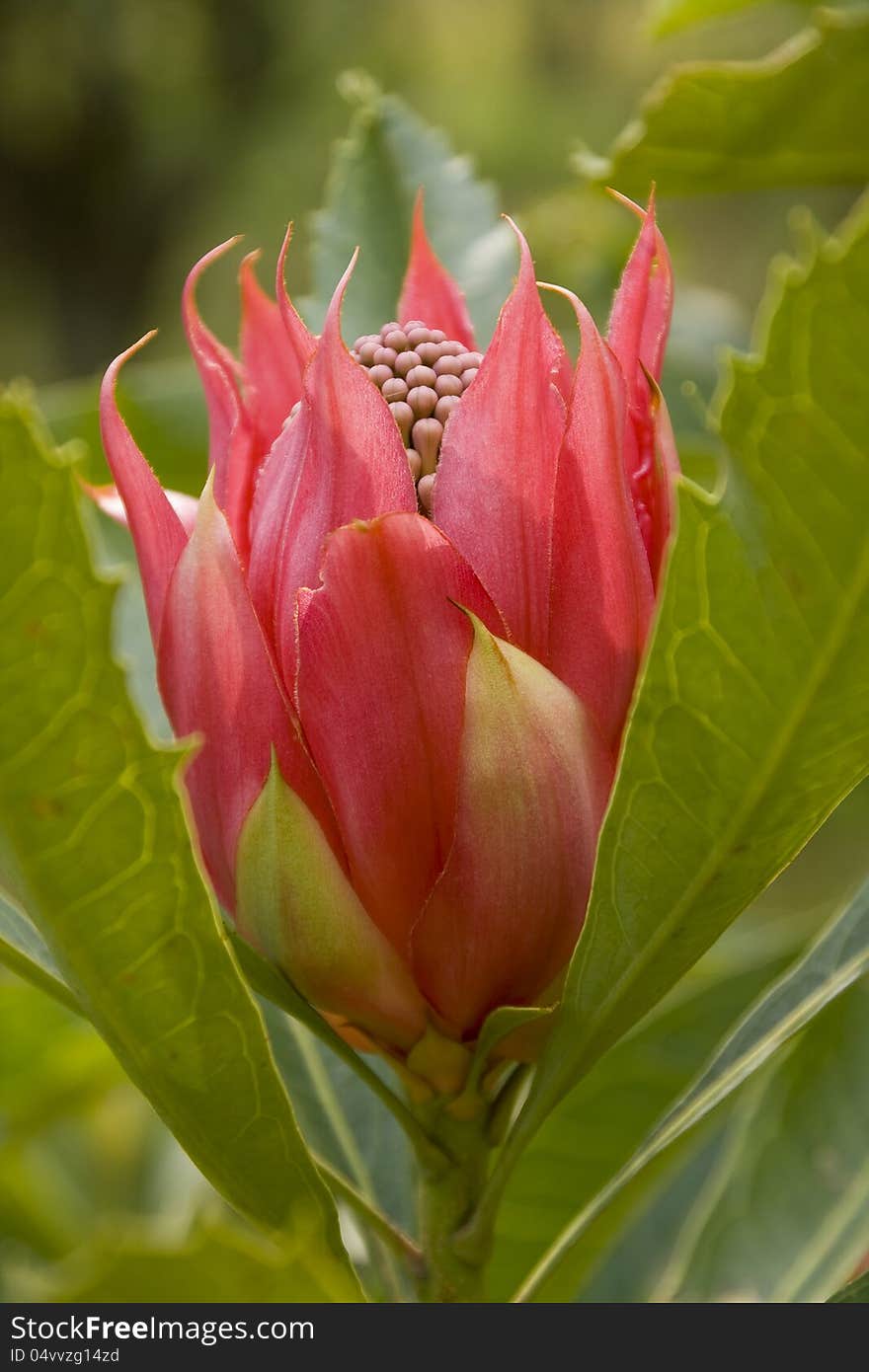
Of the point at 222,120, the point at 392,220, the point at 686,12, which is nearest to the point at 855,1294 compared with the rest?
the point at 392,220

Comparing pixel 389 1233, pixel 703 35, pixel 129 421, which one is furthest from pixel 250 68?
pixel 389 1233

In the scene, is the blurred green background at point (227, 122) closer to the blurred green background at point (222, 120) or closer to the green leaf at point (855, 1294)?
the blurred green background at point (222, 120)

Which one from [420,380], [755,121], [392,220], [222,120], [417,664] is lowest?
[417,664]

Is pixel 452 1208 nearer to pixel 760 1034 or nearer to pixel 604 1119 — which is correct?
pixel 760 1034

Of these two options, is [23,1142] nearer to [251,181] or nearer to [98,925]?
[98,925]
